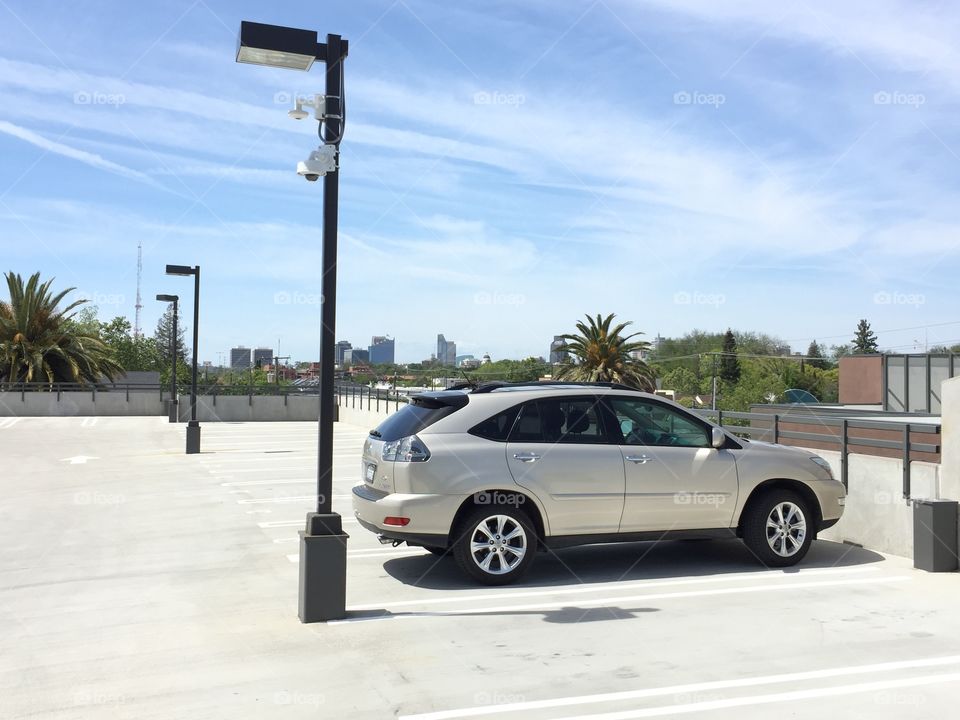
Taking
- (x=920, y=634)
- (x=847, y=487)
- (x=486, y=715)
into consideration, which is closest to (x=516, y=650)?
(x=486, y=715)

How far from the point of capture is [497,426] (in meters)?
7.65

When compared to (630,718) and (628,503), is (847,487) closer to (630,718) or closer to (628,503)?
(628,503)

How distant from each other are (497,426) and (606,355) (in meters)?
27.8

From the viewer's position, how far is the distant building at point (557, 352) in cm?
3656

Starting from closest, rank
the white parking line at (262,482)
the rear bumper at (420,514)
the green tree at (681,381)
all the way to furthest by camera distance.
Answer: the rear bumper at (420,514)
the white parking line at (262,482)
the green tree at (681,381)

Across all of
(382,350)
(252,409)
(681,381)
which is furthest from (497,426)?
(382,350)

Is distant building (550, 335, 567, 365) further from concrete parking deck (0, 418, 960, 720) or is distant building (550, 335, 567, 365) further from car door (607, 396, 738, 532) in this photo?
Answer: car door (607, 396, 738, 532)

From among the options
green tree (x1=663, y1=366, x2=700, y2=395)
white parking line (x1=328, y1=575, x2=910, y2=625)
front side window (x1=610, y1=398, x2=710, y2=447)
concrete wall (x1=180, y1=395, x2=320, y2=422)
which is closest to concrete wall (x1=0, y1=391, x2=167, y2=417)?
concrete wall (x1=180, y1=395, x2=320, y2=422)

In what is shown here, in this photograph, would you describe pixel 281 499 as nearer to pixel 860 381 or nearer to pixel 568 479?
pixel 568 479

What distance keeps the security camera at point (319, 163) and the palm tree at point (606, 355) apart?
1119 inches

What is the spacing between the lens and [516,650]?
5.76 meters

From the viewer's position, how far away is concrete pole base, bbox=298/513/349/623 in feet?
Result: 21.0

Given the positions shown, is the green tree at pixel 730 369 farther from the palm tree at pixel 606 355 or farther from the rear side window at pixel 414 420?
the rear side window at pixel 414 420

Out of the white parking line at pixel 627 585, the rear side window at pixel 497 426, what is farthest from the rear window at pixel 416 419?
the white parking line at pixel 627 585
